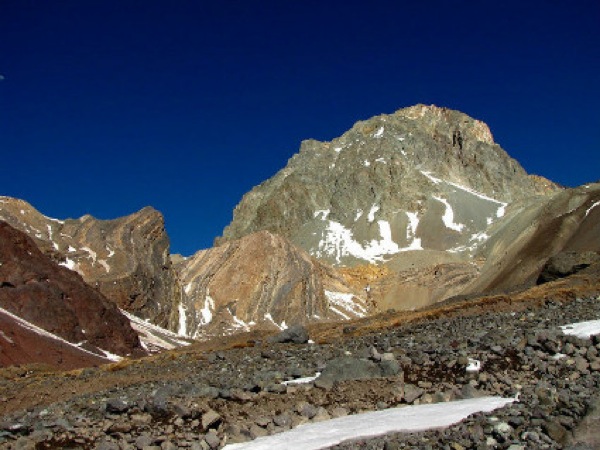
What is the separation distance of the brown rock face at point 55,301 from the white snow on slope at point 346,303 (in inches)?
3414

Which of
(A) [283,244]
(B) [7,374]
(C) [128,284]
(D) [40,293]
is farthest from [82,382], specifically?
(A) [283,244]

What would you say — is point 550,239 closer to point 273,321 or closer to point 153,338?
point 273,321

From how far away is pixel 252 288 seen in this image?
138 m

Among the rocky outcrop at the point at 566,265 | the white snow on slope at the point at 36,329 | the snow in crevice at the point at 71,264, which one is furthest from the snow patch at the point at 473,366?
the snow in crevice at the point at 71,264

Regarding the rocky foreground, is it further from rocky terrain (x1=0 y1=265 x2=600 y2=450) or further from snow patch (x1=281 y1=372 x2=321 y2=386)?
snow patch (x1=281 y1=372 x2=321 y2=386)

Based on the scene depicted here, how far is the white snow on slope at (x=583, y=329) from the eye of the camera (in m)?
16.7

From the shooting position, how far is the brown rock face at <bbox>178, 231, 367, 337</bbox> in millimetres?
129750

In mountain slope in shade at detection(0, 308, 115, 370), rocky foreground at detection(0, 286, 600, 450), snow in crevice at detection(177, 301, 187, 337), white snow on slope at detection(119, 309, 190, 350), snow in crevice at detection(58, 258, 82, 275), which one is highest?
snow in crevice at detection(58, 258, 82, 275)

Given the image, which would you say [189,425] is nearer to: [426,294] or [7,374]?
[7,374]

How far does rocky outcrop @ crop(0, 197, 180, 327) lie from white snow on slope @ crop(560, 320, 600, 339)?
8458 cm

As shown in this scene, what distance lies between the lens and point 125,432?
13320mm

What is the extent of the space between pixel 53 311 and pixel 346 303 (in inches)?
4164

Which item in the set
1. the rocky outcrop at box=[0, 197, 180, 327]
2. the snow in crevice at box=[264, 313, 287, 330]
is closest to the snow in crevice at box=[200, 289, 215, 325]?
the snow in crevice at box=[264, 313, 287, 330]

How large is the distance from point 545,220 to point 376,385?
369 feet
